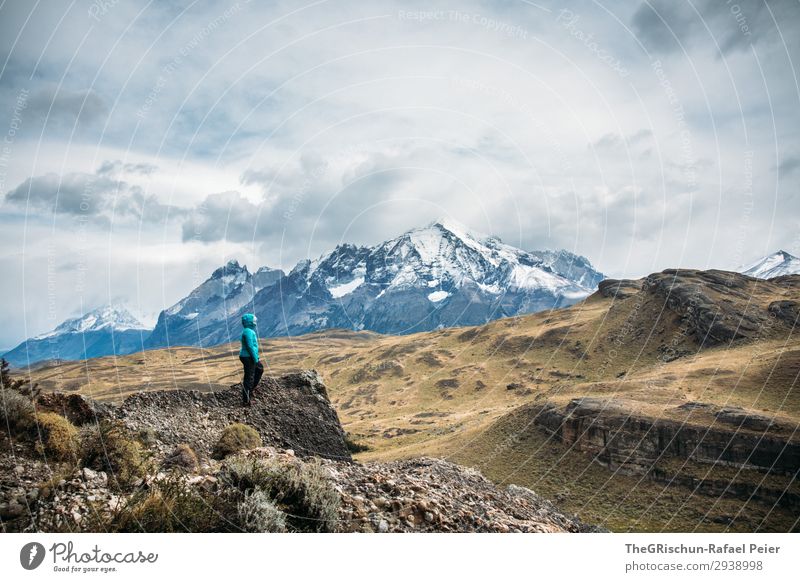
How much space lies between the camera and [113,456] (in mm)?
10023

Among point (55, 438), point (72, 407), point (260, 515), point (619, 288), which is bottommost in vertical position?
point (619, 288)

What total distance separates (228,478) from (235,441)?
568cm

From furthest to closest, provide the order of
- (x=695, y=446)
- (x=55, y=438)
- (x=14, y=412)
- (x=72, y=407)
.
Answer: (x=695, y=446) < (x=72, y=407) < (x=14, y=412) < (x=55, y=438)

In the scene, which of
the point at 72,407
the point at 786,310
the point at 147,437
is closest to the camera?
the point at 72,407

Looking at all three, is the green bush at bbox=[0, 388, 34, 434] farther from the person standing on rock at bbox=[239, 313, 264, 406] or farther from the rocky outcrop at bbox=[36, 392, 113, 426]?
the person standing on rock at bbox=[239, 313, 264, 406]

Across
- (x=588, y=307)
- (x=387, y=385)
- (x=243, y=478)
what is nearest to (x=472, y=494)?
(x=243, y=478)

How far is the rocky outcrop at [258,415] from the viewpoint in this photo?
1528cm

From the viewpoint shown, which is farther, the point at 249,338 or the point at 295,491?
the point at 249,338

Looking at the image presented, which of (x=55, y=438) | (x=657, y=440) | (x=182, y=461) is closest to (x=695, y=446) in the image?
(x=657, y=440)

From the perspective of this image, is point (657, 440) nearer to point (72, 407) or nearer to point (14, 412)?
point (72, 407)

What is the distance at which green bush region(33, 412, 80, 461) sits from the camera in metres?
10.1

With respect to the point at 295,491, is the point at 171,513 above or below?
above

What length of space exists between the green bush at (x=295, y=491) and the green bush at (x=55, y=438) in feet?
13.1
